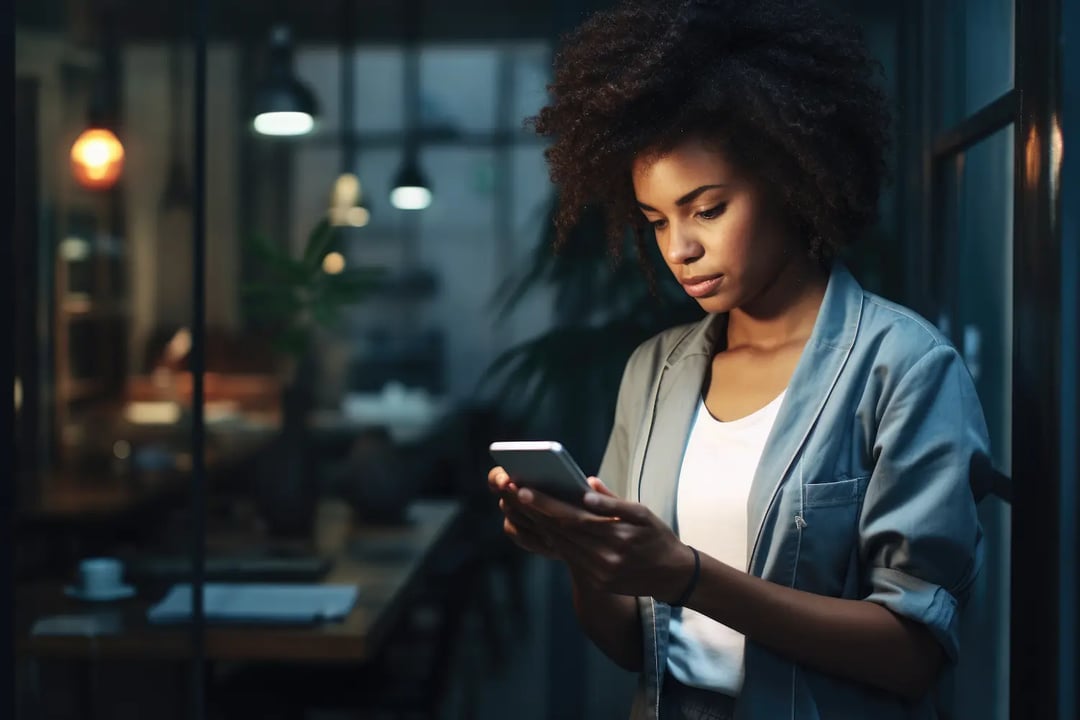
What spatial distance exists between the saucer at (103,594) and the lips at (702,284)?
Answer: 1640mm

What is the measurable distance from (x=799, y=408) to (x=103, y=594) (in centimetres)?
173

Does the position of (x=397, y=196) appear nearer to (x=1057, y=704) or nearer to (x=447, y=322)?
(x=447, y=322)

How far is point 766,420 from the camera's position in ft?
4.52

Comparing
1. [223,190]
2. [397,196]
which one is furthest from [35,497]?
[223,190]

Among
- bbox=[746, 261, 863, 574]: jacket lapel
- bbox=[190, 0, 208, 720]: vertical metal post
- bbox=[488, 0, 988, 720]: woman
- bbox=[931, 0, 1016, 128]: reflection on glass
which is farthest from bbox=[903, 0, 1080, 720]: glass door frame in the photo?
bbox=[190, 0, 208, 720]: vertical metal post

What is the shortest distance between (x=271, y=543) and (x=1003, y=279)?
184cm

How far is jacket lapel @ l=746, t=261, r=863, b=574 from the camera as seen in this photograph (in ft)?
4.30

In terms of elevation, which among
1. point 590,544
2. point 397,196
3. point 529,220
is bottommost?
point 590,544

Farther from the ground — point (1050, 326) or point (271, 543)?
point (1050, 326)

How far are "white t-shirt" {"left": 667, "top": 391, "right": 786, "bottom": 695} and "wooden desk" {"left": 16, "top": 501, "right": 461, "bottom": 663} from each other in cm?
93

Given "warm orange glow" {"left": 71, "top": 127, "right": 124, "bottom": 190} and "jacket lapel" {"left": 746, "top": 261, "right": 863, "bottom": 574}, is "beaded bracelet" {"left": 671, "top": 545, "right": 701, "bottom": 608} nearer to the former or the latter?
"jacket lapel" {"left": 746, "top": 261, "right": 863, "bottom": 574}

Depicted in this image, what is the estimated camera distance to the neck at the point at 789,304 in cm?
144

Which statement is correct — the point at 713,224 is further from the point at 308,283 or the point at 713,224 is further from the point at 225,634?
the point at 308,283

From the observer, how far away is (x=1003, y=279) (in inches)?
77.7
